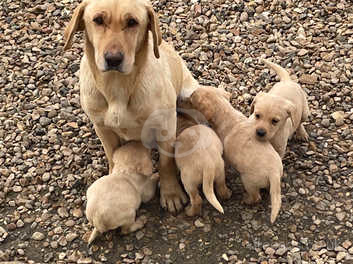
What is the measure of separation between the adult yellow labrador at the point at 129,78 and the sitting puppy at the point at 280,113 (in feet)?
2.26

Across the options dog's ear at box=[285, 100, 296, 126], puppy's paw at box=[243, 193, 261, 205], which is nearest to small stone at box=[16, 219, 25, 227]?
puppy's paw at box=[243, 193, 261, 205]

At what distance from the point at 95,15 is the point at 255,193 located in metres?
1.84

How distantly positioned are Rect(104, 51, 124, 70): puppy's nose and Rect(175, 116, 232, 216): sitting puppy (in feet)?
3.28

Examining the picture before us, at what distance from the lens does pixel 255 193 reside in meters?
4.48

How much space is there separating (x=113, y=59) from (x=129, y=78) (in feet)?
1.40

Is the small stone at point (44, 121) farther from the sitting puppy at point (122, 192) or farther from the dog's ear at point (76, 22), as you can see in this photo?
the dog's ear at point (76, 22)

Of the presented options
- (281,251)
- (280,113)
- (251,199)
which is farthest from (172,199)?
(280,113)

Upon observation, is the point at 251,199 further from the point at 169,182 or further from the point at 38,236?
the point at 38,236

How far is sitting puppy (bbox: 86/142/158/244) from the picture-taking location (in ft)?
13.8

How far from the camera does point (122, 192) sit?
4262 millimetres

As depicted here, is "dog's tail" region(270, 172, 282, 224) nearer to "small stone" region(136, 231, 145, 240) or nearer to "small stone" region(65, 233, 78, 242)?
"small stone" region(136, 231, 145, 240)

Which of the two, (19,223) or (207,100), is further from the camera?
(207,100)

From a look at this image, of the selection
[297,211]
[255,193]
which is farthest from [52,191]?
[297,211]

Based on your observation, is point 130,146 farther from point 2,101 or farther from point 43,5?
A: point 43,5
